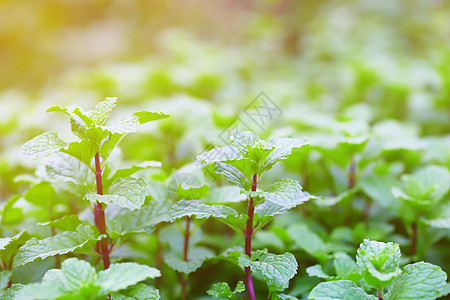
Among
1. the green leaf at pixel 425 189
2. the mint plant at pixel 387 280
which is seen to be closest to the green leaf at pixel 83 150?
the mint plant at pixel 387 280

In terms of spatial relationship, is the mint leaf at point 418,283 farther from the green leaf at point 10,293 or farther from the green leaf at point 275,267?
the green leaf at point 10,293

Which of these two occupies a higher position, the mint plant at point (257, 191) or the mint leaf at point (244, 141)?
the mint leaf at point (244, 141)

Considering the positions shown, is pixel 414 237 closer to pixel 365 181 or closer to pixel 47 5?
pixel 365 181

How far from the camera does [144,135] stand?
179cm

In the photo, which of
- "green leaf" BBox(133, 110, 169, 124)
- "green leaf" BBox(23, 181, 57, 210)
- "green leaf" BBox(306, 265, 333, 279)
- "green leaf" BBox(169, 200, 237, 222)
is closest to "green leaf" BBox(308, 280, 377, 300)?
"green leaf" BBox(306, 265, 333, 279)

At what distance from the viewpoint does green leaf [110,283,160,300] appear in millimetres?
838

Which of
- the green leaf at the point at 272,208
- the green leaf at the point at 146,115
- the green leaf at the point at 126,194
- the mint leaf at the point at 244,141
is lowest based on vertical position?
the green leaf at the point at 272,208

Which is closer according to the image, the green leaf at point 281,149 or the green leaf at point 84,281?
the green leaf at point 84,281

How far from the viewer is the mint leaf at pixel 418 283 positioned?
2.67 feet

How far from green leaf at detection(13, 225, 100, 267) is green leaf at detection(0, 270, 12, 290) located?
0.05 meters

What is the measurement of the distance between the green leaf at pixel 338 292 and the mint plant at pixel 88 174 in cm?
40

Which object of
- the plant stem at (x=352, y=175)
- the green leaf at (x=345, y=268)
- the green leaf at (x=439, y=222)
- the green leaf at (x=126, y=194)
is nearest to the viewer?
the green leaf at (x=126, y=194)

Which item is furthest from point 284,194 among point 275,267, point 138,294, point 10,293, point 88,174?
point 10,293

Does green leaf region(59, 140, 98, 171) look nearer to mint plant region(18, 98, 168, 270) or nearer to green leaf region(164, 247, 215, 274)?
mint plant region(18, 98, 168, 270)
